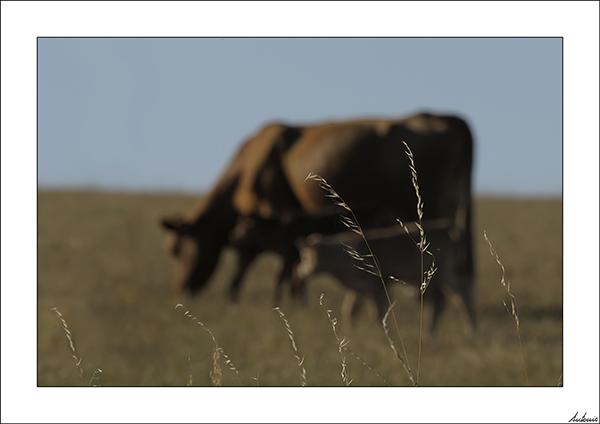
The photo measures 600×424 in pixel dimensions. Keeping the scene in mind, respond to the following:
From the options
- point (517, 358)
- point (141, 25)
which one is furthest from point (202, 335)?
point (141, 25)

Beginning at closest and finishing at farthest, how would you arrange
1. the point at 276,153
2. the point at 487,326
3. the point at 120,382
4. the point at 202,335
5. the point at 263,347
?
1. the point at 120,382
2. the point at 263,347
3. the point at 202,335
4. the point at 487,326
5. the point at 276,153

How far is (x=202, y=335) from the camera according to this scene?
33.6 ft

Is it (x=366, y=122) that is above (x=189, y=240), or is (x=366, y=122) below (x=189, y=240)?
above

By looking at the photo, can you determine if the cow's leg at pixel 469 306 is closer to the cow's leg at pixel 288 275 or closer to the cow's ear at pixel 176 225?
the cow's leg at pixel 288 275

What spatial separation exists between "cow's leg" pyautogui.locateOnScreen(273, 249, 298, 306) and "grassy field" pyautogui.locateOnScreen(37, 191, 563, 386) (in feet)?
0.66

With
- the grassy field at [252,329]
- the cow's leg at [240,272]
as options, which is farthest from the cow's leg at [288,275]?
the cow's leg at [240,272]

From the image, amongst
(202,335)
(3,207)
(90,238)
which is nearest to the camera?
(3,207)

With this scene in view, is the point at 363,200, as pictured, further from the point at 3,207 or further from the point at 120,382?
the point at 3,207

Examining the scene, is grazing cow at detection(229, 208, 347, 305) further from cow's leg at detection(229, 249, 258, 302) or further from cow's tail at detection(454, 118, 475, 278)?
cow's tail at detection(454, 118, 475, 278)

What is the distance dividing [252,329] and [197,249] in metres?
3.82

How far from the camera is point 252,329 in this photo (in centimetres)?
1080

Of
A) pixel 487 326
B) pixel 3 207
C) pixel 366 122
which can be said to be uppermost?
pixel 366 122

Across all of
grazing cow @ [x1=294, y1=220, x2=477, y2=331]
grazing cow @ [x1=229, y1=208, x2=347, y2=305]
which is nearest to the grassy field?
grazing cow @ [x1=294, y1=220, x2=477, y2=331]

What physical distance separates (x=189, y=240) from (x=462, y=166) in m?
4.47
